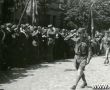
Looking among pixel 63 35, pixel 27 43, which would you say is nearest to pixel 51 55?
pixel 63 35

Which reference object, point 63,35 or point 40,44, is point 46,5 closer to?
point 63,35

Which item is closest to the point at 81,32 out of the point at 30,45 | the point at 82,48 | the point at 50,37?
the point at 82,48

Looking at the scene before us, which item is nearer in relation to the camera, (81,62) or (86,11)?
(81,62)

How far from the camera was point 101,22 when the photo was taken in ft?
127

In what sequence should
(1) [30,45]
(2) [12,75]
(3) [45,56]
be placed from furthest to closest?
1. (3) [45,56]
2. (1) [30,45]
3. (2) [12,75]

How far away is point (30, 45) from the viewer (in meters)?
20.1

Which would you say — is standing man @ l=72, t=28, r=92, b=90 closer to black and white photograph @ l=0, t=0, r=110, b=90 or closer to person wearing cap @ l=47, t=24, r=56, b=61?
black and white photograph @ l=0, t=0, r=110, b=90

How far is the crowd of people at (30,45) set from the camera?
16516 millimetres

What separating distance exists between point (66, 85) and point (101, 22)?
26056 millimetres

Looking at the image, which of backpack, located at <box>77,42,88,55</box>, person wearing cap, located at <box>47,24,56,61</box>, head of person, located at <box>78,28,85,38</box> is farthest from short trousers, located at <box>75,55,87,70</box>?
person wearing cap, located at <box>47,24,56,61</box>

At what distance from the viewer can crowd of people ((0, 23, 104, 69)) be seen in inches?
650

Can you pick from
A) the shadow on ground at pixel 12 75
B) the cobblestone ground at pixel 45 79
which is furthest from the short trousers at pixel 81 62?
the shadow on ground at pixel 12 75

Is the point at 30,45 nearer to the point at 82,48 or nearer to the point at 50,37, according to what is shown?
the point at 50,37

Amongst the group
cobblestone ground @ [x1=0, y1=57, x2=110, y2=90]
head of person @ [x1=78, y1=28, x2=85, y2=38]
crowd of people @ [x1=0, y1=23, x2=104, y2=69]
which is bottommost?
cobblestone ground @ [x1=0, y1=57, x2=110, y2=90]
